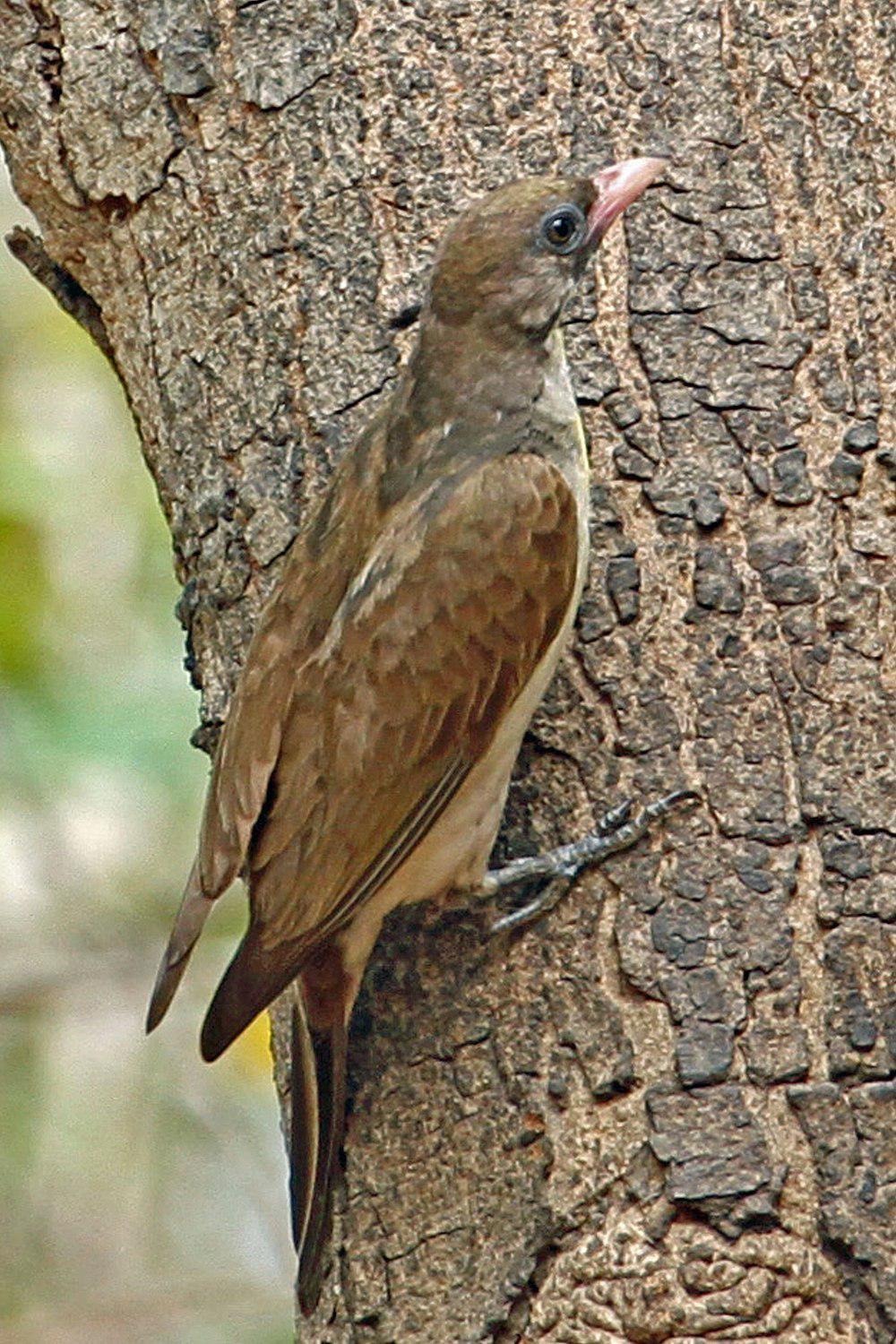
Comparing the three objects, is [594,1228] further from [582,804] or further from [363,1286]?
[582,804]

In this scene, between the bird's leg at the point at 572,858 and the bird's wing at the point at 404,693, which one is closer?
the bird's leg at the point at 572,858

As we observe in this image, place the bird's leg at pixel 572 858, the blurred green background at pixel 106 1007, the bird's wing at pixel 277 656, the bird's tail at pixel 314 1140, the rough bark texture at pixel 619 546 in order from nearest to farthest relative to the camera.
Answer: the rough bark texture at pixel 619 546 → the bird's leg at pixel 572 858 → the bird's tail at pixel 314 1140 → the bird's wing at pixel 277 656 → the blurred green background at pixel 106 1007

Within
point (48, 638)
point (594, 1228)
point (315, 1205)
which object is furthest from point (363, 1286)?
point (48, 638)

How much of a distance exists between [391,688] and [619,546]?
432mm

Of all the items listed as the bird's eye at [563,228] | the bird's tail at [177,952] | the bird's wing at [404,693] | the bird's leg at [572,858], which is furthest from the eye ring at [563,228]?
the bird's tail at [177,952]

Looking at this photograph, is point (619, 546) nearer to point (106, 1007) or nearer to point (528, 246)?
point (528, 246)

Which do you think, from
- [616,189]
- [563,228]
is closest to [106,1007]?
[563,228]

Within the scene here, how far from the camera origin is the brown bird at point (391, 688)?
365cm

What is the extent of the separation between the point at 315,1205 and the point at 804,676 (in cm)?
112

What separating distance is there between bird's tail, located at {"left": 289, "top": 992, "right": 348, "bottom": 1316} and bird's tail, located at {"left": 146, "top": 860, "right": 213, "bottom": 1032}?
0.21 meters

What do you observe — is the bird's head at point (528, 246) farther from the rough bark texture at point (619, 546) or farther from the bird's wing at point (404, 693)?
the bird's wing at point (404, 693)

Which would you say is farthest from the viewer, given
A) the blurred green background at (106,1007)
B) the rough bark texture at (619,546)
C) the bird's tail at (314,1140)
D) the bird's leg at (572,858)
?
the blurred green background at (106,1007)

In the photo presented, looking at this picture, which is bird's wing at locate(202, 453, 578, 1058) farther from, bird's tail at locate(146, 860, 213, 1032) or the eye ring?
the eye ring

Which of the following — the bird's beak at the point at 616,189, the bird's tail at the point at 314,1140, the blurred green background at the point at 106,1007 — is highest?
the blurred green background at the point at 106,1007
